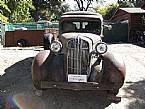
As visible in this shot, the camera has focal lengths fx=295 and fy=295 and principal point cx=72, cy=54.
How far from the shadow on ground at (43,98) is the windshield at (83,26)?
6.09 feet

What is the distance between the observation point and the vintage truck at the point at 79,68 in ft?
22.5

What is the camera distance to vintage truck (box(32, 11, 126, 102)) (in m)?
6.86

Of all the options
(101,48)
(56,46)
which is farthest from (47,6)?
(101,48)

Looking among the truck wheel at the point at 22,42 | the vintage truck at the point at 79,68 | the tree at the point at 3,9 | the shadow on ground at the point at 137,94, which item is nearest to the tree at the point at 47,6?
the truck wheel at the point at 22,42

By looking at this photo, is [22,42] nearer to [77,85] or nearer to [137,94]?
[137,94]

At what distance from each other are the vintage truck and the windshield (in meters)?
1.30

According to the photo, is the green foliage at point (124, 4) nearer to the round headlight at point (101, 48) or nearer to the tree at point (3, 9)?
the tree at point (3, 9)

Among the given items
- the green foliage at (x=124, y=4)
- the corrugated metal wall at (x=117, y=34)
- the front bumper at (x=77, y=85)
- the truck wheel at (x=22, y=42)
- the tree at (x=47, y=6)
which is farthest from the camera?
the green foliage at (x=124, y=4)

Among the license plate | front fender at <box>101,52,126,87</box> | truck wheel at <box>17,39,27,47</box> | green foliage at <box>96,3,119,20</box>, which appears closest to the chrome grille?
the license plate

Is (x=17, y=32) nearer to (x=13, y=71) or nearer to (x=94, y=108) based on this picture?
(x=13, y=71)

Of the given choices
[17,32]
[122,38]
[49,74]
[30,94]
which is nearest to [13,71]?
[30,94]

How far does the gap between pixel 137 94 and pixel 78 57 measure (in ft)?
7.35

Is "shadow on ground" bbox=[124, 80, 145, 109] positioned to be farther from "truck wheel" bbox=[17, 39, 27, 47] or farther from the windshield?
"truck wheel" bbox=[17, 39, 27, 47]

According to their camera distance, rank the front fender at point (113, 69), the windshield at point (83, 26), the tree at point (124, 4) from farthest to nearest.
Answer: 1. the tree at point (124, 4)
2. the windshield at point (83, 26)
3. the front fender at point (113, 69)
